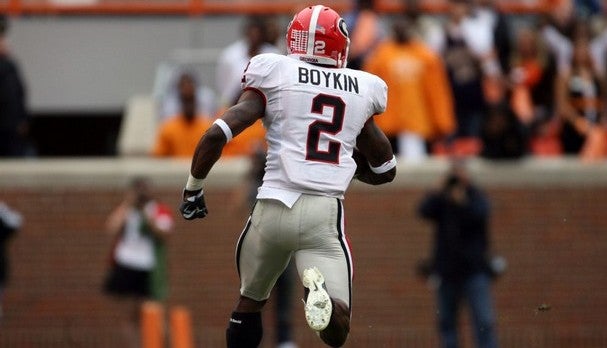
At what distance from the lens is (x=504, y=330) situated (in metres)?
17.4

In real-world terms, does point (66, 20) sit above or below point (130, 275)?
above

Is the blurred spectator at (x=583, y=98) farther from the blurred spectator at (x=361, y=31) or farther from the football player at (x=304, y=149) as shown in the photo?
the football player at (x=304, y=149)

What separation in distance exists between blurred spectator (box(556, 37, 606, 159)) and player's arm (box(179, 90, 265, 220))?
9.16 meters

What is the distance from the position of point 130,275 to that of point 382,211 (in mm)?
3220

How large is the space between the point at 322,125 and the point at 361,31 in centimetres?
830

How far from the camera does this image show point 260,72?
9016mm

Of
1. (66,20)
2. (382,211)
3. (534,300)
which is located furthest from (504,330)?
(66,20)

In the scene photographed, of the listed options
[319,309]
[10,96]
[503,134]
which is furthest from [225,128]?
[503,134]

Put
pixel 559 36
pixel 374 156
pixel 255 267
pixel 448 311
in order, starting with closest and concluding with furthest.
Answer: pixel 255 267, pixel 374 156, pixel 448 311, pixel 559 36

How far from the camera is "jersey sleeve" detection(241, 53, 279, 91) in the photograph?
902 centimetres

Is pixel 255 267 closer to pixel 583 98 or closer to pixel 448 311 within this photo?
pixel 448 311

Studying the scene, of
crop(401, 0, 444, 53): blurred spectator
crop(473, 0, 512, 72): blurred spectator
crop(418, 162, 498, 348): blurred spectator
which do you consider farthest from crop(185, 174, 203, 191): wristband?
crop(473, 0, 512, 72): blurred spectator

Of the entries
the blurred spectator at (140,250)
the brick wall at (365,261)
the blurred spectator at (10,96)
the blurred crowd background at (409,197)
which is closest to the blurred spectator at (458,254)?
the blurred crowd background at (409,197)

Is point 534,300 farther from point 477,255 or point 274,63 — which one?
point 274,63
